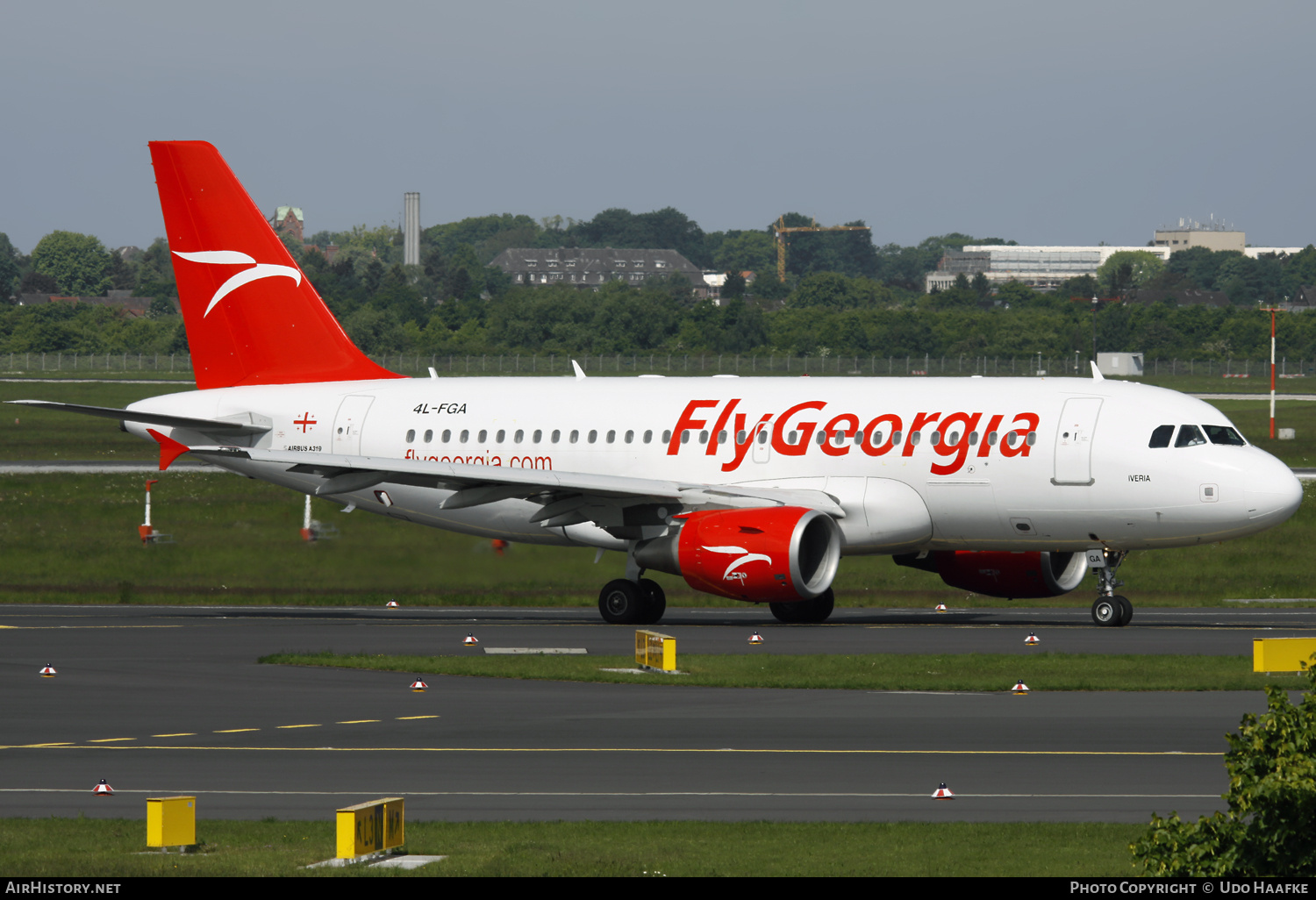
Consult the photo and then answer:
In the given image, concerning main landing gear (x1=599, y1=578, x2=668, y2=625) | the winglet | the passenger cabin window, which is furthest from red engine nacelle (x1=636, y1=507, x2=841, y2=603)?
the winglet

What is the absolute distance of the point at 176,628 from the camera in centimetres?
3597

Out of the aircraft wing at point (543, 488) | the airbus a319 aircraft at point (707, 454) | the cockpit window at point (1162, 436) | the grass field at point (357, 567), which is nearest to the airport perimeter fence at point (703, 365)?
the grass field at point (357, 567)

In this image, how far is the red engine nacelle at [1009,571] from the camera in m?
37.8

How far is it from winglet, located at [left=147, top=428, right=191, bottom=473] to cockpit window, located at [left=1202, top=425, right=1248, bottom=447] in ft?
68.9

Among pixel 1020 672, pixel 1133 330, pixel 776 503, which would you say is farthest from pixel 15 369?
pixel 1020 672

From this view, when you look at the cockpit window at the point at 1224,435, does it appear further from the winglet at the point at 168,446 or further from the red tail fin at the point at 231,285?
the winglet at the point at 168,446

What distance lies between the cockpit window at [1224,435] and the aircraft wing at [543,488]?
7077mm

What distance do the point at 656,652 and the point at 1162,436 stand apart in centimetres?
1177

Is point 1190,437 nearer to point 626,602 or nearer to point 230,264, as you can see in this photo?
point 626,602

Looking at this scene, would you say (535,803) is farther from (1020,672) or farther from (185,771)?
(1020,672)

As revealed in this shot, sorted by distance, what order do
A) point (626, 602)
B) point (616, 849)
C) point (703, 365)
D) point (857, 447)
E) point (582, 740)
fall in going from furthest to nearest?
point (703, 365), point (626, 602), point (857, 447), point (582, 740), point (616, 849)

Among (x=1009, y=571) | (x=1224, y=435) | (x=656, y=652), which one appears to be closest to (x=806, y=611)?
(x=1009, y=571)

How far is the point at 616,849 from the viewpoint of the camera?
15.2 m

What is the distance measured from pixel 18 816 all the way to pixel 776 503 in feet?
67.4
